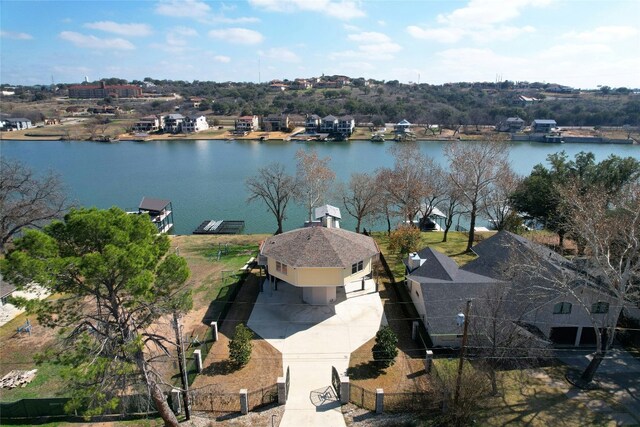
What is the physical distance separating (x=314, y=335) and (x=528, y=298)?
1169cm

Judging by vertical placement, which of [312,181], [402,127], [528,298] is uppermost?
[402,127]

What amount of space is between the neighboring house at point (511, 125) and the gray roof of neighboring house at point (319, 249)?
4504 inches

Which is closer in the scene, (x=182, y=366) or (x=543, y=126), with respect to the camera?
(x=182, y=366)

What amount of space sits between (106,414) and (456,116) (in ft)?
424

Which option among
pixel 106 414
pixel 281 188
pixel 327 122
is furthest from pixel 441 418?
pixel 327 122

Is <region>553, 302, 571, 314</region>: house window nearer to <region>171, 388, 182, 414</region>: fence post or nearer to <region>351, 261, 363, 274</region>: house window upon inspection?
<region>351, 261, 363, 274</region>: house window

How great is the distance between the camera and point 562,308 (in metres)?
21.9

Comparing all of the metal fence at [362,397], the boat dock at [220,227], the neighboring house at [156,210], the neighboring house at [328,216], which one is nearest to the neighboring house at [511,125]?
the boat dock at [220,227]

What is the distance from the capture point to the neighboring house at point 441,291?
70.2 feet

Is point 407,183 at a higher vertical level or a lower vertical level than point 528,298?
higher

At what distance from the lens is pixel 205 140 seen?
118188 mm

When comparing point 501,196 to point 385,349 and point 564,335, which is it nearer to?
point 564,335

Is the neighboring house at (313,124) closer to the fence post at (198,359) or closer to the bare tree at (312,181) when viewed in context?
the bare tree at (312,181)

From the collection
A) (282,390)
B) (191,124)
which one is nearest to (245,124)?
(191,124)
